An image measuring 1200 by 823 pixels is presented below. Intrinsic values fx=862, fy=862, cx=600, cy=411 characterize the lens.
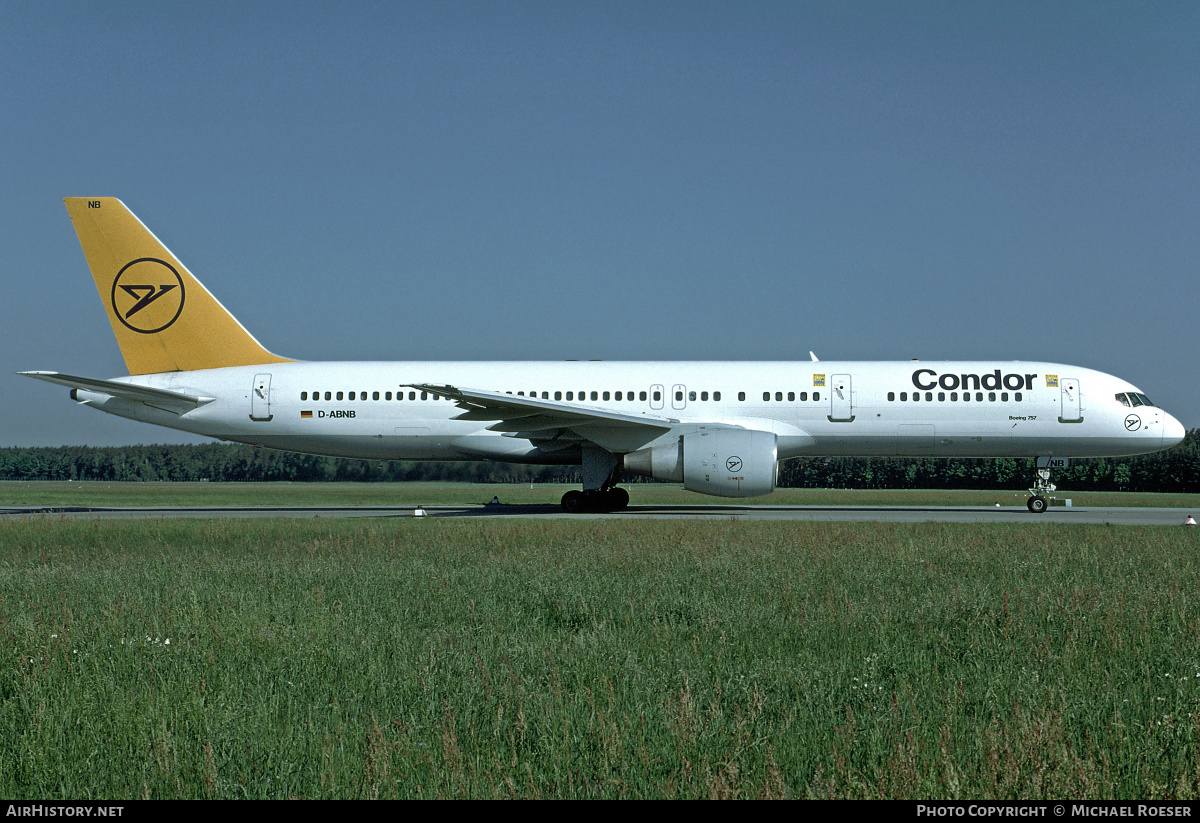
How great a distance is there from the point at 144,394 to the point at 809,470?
44.9m

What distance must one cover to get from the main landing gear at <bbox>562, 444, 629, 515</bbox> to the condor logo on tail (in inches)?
472

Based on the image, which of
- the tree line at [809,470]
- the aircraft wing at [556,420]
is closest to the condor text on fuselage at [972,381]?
the aircraft wing at [556,420]

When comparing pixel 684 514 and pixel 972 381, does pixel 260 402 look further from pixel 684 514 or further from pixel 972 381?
pixel 972 381

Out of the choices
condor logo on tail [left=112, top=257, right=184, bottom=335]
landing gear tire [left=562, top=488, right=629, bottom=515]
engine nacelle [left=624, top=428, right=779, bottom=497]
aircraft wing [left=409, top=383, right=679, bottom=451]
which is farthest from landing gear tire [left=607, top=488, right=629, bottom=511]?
condor logo on tail [left=112, top=257, right=184, bottom=335]

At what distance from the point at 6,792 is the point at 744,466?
671 inches

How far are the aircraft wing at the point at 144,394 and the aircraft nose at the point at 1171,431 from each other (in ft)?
82.2

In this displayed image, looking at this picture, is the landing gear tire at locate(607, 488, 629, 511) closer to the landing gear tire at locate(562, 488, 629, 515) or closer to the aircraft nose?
the landing gear tire at locate(562, 488, 629, 515)

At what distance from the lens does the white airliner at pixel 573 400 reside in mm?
22125

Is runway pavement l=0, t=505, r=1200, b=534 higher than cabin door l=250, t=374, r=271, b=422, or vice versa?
cabin door l=250, t=374, r=271, b=422

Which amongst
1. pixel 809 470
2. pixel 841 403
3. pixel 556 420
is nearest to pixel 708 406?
pixel 841 403

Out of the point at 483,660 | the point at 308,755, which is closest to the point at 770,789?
the point at 308,755

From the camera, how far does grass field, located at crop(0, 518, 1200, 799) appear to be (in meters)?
3.72

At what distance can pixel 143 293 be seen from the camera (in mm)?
23547

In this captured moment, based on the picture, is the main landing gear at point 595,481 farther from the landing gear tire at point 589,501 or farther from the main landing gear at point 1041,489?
the main landing gear at point 1041,489
